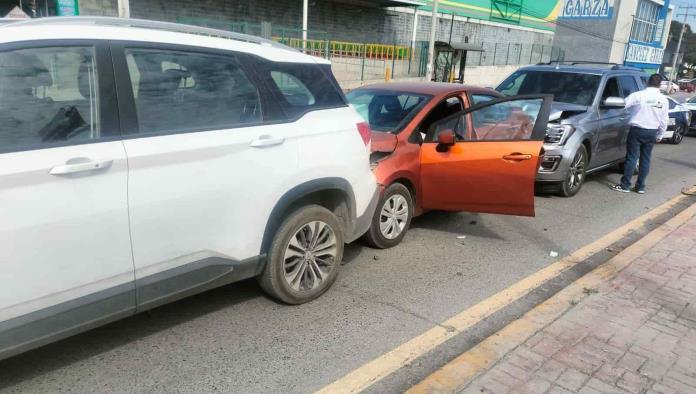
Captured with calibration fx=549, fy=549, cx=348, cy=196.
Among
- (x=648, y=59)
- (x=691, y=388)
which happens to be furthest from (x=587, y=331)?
(x=648, y=59)

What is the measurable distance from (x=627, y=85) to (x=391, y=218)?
591 cm

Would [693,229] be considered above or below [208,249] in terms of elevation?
below

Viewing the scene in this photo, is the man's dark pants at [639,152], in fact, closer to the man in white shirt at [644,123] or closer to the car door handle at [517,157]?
the man in white shirt at [644,123]

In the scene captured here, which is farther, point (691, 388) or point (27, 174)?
point (691, 388)

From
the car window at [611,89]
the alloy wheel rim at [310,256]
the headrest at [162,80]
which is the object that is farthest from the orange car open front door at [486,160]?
the car window at [611,89]

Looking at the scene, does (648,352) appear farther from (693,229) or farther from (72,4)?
(72,4)

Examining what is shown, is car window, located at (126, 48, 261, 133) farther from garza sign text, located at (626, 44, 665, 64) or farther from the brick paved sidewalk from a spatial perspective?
garza sign text, located at (626, 44, 665, 64)

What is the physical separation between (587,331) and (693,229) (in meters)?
3.51

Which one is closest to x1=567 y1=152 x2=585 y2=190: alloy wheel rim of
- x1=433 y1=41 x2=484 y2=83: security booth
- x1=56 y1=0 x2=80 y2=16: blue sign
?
x1=56 y1=0 x2=80 y2=16: blue sign

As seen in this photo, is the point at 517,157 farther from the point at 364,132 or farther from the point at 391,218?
the point at 364,132

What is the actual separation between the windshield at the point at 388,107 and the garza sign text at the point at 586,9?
171ft

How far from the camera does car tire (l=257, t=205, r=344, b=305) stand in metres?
3.70

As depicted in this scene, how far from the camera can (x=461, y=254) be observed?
17.4 feet

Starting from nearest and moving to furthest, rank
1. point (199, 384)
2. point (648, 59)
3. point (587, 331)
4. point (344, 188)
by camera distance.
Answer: point (199, 384), point (587, 331), point (344, 188), point (648, 59)
